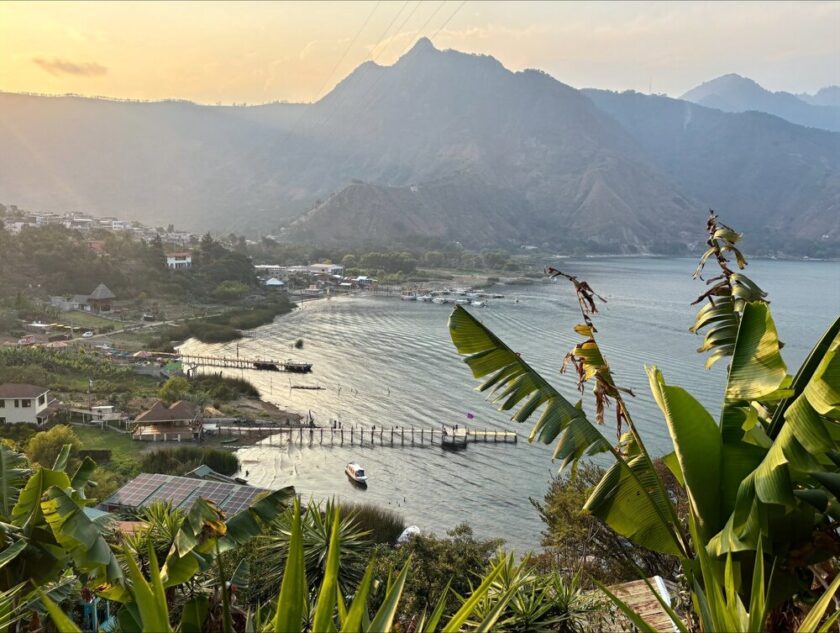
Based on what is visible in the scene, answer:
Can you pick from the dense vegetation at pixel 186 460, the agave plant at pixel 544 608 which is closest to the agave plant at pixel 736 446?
the agave plant at pixel 544 608

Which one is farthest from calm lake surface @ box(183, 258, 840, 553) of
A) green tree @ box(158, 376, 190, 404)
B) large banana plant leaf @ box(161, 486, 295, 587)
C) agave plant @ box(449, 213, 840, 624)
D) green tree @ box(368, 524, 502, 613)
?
agave plant @ box(449, 213, 840, 624)

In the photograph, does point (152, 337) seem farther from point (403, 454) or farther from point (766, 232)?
point (766, 232)

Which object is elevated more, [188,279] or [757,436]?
[757,436]

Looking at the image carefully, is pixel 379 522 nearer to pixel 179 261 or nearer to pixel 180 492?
pixel 180 492

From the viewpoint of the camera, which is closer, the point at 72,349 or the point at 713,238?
the point at 713,238

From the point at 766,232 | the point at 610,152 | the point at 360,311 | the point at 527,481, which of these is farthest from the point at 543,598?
the point at 610,152

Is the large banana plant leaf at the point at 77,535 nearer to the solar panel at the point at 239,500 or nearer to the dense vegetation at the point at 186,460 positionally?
the solar panel at the point at 239,500
